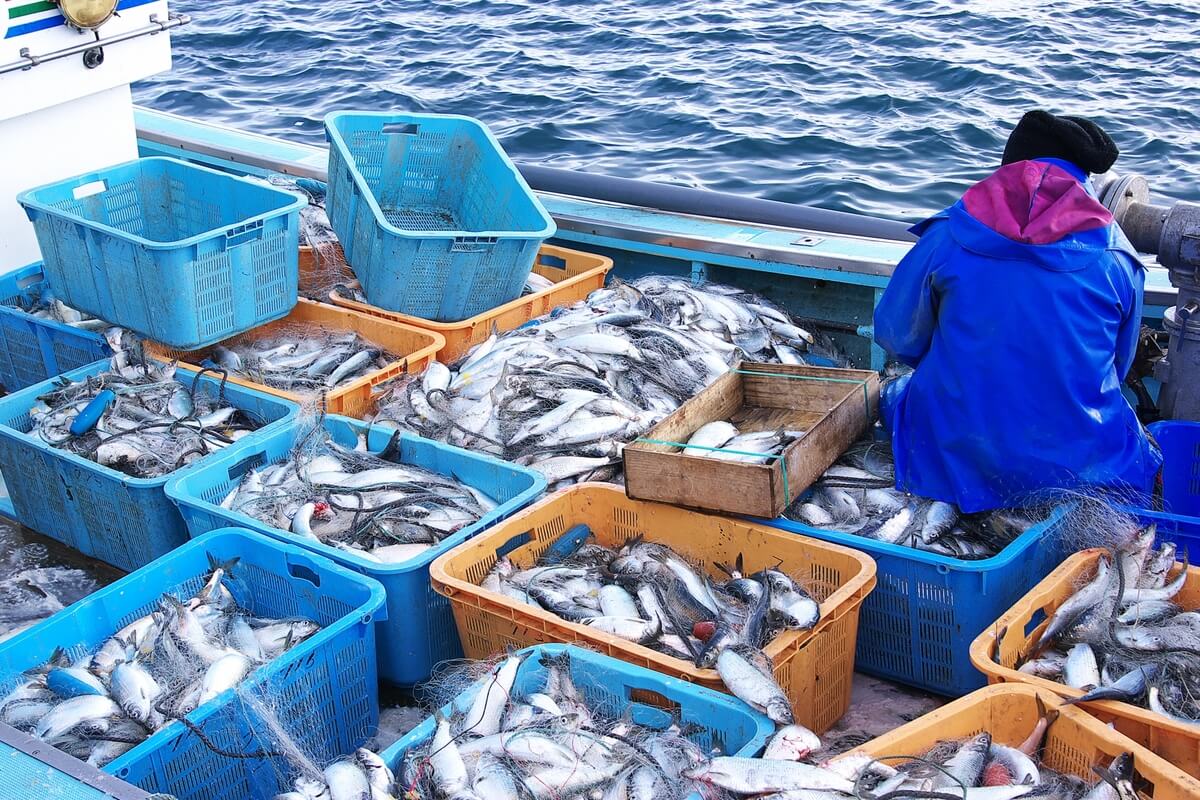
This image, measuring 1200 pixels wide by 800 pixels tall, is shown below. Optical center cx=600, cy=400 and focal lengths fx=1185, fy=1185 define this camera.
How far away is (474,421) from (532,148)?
21.5 feet

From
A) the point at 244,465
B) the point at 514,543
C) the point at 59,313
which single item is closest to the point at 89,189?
the point at 59,313

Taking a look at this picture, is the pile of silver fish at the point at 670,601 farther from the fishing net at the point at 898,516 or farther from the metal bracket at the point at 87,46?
the metal bracket at the point at 87,46

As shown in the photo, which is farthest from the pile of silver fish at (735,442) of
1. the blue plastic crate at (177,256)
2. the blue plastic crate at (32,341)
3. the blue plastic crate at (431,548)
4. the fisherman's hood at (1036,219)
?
the blue plastic crate at (32,341)

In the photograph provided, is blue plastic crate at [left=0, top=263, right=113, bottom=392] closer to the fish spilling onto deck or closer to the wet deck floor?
the wet deck floor

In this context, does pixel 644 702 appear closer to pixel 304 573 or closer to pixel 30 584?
pixel 304 573

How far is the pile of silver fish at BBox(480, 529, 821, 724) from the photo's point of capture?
10.3 ft

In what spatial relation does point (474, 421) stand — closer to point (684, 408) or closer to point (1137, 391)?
point (684, 408)

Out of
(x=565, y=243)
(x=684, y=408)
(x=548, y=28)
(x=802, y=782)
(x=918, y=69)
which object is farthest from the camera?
(x=548, y=28)

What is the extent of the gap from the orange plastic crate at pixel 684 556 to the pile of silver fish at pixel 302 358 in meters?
1.44

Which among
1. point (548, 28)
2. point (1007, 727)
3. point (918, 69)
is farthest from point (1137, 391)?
point (548, 28)

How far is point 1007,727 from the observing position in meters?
2.92

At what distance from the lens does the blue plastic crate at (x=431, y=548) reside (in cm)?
361

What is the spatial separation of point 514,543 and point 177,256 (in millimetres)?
1883

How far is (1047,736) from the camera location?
9.44 ft
